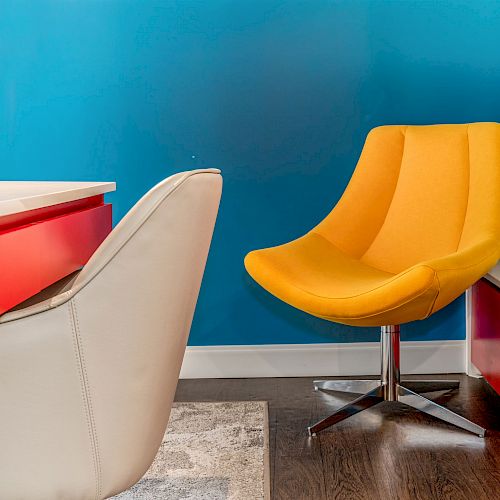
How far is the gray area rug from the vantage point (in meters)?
2.25

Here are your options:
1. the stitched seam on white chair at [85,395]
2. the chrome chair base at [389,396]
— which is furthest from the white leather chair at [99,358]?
the chrome chair base at [389,396]

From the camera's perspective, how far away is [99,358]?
120 centimetres

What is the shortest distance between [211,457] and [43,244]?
1.20 m

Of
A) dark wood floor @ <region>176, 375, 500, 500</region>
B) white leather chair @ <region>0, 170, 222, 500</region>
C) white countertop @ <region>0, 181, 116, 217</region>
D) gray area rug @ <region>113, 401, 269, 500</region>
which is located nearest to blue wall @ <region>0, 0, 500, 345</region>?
dark wood floor @ <region>176, 375, 500, 500</region>

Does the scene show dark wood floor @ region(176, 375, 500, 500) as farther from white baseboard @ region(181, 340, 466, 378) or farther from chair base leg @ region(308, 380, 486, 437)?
white baseboard @ region(181, 340, 466, 378)

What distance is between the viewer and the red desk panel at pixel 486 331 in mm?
2902

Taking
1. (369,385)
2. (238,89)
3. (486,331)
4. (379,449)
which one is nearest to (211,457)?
(379,449)

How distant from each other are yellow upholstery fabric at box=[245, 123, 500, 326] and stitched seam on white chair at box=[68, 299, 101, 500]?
1.38 meters

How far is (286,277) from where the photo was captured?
8.96ft

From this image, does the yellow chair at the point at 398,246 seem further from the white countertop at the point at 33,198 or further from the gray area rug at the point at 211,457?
the white countertop at the point at 33,198

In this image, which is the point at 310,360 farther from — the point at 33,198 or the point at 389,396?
the point at 33,198

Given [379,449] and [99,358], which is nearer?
[99,358]

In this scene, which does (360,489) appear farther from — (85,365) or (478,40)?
(478,40)

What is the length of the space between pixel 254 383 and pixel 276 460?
34.9 inches
